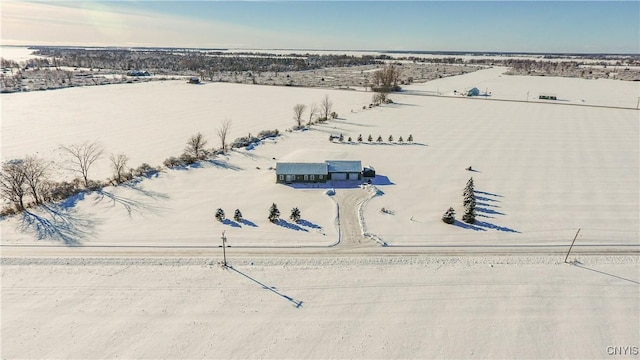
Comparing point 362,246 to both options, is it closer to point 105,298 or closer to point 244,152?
point 105,298

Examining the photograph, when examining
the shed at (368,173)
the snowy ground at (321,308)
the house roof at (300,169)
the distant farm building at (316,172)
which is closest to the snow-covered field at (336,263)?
the snowy ground at (321,308)

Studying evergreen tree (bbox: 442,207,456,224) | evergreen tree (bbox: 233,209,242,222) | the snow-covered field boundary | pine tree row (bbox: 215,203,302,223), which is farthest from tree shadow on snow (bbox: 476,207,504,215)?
evergreen tree (bbox: 233,209,242,222)

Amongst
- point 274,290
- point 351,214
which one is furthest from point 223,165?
point 274,290

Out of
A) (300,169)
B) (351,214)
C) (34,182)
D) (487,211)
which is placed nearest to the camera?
(351,214)

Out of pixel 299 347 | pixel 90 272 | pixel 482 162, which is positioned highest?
pixel 482 162

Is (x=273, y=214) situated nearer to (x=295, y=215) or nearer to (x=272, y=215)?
(x=272, y=215)

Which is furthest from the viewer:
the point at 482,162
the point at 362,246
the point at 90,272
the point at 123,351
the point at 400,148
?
the point at 400,148

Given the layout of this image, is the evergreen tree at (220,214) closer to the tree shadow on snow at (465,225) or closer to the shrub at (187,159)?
the shrub at (187,159)

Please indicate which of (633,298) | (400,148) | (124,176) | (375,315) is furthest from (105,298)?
(400,148)
